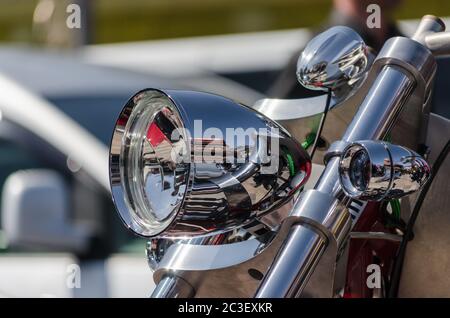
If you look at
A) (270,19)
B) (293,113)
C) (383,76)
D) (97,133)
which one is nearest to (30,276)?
(97,133)

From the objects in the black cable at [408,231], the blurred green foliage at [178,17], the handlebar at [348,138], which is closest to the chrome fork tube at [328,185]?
the handlebar at [348,138]

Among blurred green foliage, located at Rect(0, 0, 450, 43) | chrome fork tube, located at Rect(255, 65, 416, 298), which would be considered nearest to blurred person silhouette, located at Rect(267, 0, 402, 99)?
→ chrome fork tube, located at Rect(255, 65, 416, 298)

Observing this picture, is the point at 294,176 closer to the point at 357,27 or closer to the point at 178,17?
the point at 357,27

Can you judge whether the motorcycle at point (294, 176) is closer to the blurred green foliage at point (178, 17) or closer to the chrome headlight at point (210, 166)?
the chrome headlight at point (210, 166)

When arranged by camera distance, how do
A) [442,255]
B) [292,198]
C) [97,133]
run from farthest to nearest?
[97,133] < [442,255] < [292,198]

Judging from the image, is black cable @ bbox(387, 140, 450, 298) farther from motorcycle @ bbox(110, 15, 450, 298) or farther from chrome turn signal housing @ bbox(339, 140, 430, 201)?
chrome turn signal housing @ bbox(339, 140, 430, 201)

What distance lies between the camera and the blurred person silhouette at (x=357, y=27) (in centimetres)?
309

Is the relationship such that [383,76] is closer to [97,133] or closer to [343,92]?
[343,92]

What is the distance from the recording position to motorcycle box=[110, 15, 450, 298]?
1.29 metres

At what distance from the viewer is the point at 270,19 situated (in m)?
10.1

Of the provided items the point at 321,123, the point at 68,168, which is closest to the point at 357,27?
the point at 68,168

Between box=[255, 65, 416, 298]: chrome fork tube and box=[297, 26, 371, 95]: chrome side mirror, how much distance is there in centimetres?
9
